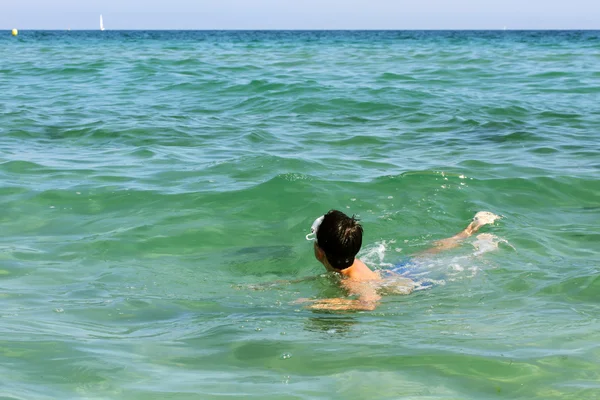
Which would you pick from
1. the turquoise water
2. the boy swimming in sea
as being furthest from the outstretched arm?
the boy swimming in sea

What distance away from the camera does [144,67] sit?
22.2m

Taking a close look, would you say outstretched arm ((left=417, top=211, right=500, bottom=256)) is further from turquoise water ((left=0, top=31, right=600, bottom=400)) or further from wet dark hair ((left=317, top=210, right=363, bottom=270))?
wet dark hair ((left=317, top=210, right=363, bottom=270))

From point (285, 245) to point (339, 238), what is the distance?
5.34 ft

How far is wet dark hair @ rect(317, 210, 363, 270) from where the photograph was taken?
4902mm

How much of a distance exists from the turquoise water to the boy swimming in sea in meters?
0.16

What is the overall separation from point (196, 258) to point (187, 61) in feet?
62.6

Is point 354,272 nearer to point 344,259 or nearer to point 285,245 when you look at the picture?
point 344,259

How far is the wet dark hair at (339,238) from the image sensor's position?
4902 millimetres

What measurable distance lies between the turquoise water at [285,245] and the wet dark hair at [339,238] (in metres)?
0.37

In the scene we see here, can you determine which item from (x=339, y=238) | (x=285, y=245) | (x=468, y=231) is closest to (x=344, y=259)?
(x=339, y=238)

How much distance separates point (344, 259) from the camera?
495 centimetres

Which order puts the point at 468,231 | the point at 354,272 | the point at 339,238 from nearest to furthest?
the point at 339,238
the point at 354,272
the point at 468,231

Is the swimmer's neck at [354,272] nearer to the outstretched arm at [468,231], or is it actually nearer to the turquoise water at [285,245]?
the turquoise water at [285,245]

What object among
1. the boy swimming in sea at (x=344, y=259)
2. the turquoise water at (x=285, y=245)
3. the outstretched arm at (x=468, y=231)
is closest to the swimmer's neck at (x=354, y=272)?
the boy swimming in sea at (x=344, y=259)
